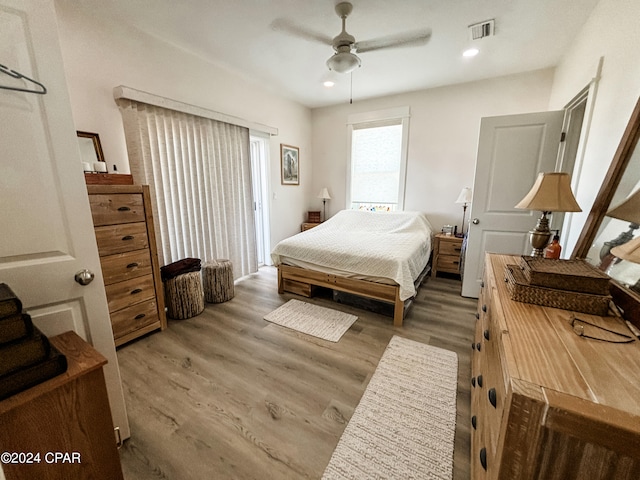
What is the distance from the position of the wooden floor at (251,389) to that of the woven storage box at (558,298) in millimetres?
910

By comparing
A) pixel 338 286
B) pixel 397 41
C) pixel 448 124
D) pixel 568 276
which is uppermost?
pixel 397 41

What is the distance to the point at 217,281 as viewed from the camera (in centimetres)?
289

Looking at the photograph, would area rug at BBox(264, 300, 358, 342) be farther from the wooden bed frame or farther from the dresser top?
the dresser top

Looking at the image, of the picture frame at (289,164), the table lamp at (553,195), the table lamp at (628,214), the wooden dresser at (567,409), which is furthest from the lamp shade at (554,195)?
the picture frame at (289,164)

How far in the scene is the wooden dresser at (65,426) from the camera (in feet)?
2.63

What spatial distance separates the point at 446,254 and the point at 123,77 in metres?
4.12

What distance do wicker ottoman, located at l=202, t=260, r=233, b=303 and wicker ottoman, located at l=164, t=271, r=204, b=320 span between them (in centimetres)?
24

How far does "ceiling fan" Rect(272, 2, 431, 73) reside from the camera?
2.04m

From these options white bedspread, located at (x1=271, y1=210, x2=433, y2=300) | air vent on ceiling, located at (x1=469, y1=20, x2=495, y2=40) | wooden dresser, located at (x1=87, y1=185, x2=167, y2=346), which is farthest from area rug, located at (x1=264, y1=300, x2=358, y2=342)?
air vent on ceiling, located at (x1=469, y1=20, x2=495, y2=40)

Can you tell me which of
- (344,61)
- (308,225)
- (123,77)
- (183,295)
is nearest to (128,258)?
(183,295)

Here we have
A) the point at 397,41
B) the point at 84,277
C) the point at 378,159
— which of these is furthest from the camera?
the point at 378,159

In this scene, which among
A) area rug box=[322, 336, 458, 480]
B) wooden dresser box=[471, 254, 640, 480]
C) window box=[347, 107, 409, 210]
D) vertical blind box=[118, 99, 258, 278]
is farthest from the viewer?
window box=[347, 107, 409, 210]

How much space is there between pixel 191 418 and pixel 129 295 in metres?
1.19

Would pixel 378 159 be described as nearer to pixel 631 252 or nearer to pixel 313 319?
pixel 313 319
